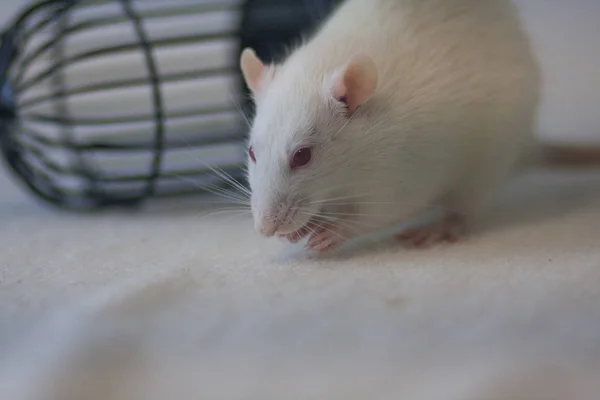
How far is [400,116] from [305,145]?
0.53 feet

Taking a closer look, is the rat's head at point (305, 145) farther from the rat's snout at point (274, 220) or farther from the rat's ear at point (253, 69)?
the rat's ear at point (253, 69)

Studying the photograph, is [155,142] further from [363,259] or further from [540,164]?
[540,164]

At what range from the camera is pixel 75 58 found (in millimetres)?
1238

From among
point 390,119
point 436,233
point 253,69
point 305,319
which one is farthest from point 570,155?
point 305,319

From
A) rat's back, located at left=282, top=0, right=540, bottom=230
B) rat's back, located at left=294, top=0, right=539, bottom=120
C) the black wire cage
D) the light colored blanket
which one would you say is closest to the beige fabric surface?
the light colored blanket

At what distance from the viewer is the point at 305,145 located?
0.89 meters

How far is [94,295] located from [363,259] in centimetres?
37

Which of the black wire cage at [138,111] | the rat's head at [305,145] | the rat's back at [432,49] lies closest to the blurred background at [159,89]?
the black wire cage at [138,111]

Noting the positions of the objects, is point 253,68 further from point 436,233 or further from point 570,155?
point 570,155

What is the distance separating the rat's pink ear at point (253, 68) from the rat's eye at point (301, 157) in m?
0.18

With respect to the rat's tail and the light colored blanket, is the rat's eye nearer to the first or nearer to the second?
the light colored blanket

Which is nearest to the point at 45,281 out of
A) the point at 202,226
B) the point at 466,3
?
the point at 202,226

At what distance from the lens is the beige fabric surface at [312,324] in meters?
0.52

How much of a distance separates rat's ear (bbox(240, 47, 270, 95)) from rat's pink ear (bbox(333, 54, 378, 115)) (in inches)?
6.7
